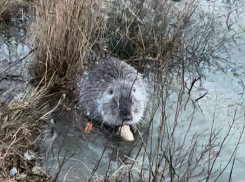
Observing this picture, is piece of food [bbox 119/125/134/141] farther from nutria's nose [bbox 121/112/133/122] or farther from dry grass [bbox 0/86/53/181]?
dry grass [bbox 0/86/53/181]

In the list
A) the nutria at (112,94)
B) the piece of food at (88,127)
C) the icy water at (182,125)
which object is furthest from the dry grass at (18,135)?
the nutria at (112,94)

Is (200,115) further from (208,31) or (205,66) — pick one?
(208,31)

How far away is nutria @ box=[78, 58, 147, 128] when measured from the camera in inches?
122

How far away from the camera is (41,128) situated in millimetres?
3062

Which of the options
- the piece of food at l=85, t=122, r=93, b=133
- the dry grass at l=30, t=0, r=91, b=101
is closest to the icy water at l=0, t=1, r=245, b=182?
the piece of food at l=85, t=122, r=93, b=133

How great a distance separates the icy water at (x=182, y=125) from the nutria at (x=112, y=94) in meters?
0.20

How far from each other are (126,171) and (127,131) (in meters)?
0.66

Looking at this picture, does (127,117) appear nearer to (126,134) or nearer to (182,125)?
(126,134)

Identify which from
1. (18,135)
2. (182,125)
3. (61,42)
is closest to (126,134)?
(182,125)

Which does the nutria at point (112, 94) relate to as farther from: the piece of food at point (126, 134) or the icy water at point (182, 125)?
the icy water at point (182, 125)

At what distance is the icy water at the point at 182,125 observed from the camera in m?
2.82

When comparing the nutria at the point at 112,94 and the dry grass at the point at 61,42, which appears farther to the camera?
the dry grass at the point at 61,42

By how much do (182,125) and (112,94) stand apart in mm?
713

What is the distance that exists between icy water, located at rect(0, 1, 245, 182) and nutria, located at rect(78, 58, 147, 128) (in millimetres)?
205
